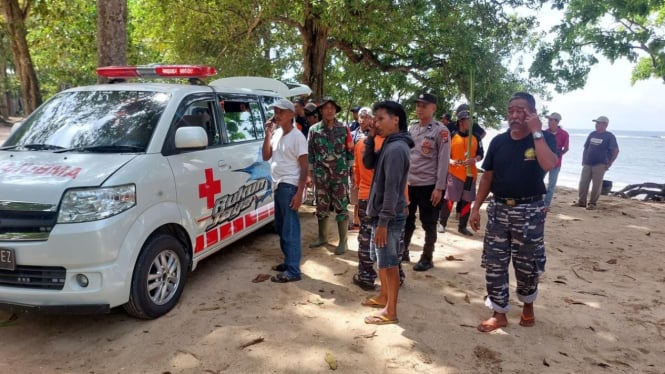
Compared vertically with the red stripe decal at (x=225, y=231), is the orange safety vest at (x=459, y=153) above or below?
above

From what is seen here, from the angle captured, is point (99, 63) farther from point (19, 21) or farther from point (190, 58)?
point (19, 21)

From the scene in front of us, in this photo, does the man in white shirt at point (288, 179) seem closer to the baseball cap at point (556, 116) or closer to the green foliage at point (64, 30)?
the baseball cap at point (556, 116)

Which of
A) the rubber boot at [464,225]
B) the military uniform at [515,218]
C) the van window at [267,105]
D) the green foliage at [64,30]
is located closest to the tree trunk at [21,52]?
the green foliage at [64,30]

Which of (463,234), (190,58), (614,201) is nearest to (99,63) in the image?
(190,58)

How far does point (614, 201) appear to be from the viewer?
1152cm

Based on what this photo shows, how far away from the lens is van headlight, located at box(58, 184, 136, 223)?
3100 mm

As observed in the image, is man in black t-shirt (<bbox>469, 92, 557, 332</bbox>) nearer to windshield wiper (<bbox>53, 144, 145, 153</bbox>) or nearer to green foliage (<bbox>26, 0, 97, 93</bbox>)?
windshield wiper (<bbox>53, 144, 145, 153</bbox>)

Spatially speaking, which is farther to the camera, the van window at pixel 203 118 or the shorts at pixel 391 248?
the van window at pixel 203 118

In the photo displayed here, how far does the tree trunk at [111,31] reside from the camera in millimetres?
6477

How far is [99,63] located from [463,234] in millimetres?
6021

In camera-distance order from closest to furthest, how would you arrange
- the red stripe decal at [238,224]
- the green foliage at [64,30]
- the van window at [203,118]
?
the van window at [203,118] → the red stripe decal at [238,224] → the green foliage at [64,30]

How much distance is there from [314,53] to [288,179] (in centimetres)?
707

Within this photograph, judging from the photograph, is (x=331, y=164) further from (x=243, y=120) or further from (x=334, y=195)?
(x=243, y=120)

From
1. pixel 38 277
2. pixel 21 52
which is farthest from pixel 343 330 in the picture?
pixel 21 52
